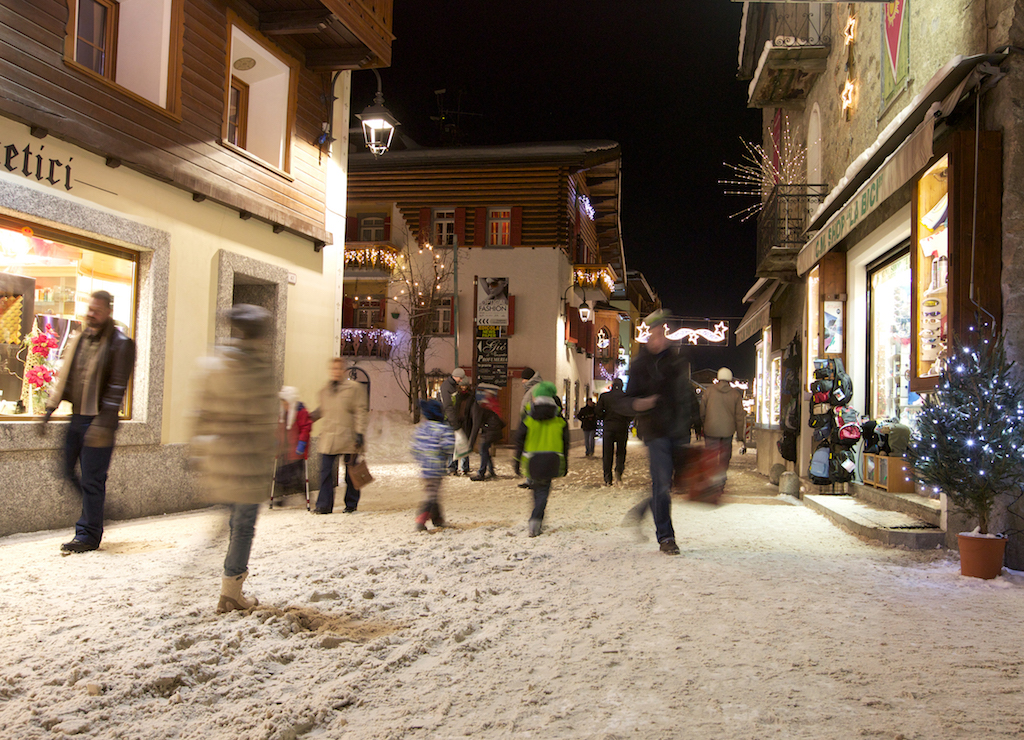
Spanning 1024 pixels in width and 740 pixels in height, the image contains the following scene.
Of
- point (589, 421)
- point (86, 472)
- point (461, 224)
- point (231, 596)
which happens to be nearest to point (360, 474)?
point (86, 472)

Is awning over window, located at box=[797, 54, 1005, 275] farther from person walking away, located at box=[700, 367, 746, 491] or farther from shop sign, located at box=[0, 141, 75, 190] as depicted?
shop sign, located at box=[0, 141, 75, 190]

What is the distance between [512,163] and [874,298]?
717 inches

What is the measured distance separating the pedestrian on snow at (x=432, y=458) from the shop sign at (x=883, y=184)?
5022 mm

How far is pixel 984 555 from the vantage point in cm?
592

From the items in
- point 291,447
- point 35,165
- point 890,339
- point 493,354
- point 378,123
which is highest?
point 378,123

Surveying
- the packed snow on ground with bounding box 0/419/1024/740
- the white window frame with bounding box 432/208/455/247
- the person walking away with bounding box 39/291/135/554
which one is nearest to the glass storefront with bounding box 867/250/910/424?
the packed snow on ground with bounding box 0/419/1024/740

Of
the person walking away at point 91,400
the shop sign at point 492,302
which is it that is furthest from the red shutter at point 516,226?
the person walking away at point 91,400

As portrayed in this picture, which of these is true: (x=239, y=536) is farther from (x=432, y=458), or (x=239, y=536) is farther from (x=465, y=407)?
(x=465, y=407)

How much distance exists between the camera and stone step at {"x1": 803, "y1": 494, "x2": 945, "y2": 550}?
283 inches

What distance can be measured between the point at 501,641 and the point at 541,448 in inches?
142

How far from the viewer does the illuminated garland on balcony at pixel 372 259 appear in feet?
92.0

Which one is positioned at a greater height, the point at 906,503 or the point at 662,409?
the point at 662,409

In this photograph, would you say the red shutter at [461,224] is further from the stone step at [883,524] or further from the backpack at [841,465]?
the stone step at [883,524]

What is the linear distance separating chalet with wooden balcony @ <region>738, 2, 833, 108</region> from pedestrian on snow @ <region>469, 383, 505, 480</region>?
25.9 feet
